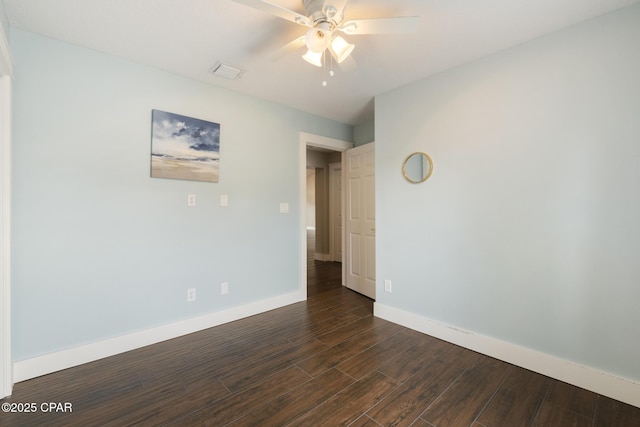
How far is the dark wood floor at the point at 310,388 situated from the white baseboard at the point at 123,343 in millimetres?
61

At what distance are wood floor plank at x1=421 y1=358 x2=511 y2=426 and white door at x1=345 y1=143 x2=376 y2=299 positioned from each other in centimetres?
162

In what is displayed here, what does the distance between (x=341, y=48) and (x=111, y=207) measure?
2151 mm

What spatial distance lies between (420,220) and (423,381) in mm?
1375

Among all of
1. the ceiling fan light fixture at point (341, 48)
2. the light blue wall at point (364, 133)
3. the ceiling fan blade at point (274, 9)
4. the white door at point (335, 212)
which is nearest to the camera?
the ceiling fan blade at point (274, 9)

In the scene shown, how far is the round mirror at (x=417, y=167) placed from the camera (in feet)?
8.38

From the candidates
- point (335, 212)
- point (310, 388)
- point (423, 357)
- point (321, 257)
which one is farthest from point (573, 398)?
point (321, 257)

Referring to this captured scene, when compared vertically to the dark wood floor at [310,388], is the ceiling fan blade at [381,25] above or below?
above

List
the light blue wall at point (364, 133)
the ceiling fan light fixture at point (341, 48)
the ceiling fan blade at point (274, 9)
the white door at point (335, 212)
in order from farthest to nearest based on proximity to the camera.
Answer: the white door at point (335, 212)
the light blue wall at point (364, 133)
the ceiling fan light fixture at point (341, 48)
the ceiling fan blade at point (274, 9)

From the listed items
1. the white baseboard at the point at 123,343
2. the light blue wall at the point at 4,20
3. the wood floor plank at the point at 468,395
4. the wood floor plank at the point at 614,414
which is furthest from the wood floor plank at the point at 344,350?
the light blue wall at the point at 4,20

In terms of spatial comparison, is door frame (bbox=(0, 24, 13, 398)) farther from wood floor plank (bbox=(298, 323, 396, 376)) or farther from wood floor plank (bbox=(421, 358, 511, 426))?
wood floor plank (bbox=(421, 358, 511, 426))

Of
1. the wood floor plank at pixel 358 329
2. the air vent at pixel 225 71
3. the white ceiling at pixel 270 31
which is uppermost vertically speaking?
the air vent at pixel 225 71

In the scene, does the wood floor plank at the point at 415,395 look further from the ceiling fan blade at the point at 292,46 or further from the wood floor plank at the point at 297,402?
the ceiling fan blade at the point at 292,46

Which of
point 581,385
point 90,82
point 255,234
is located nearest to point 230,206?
point 255,234

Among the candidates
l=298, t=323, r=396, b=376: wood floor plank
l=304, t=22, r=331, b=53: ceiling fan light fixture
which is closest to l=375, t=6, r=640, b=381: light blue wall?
l=298, t=323, r=396, b=376: wood floor plank
